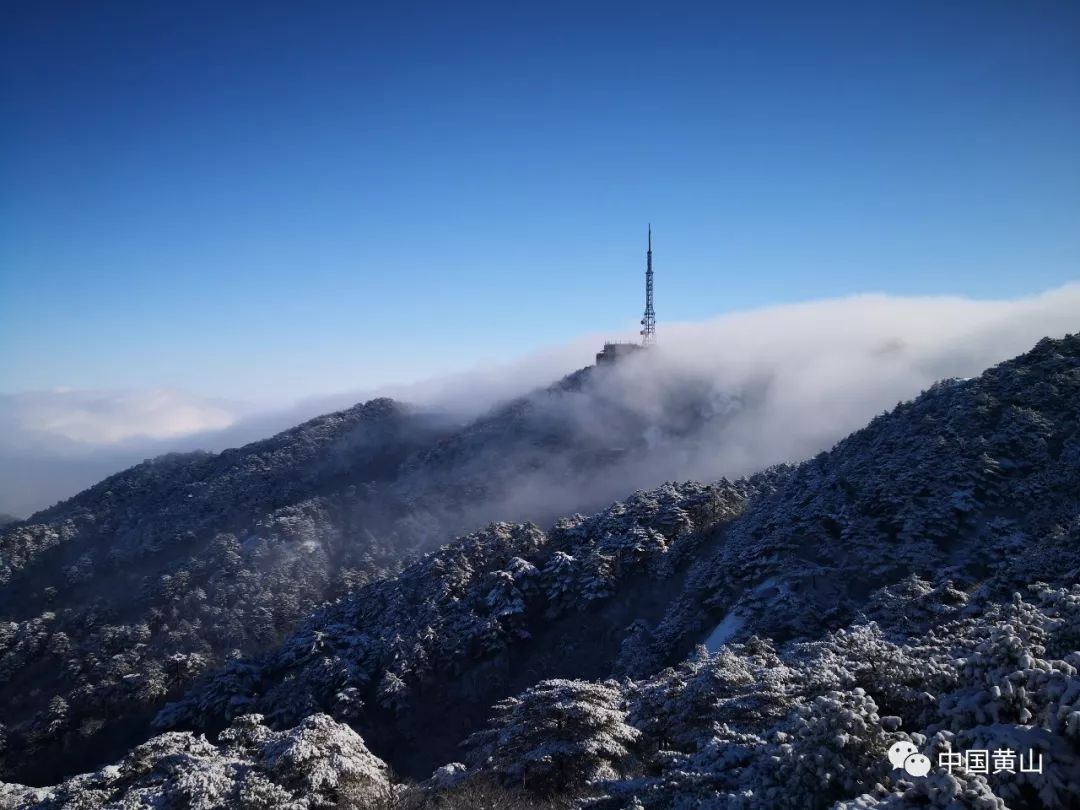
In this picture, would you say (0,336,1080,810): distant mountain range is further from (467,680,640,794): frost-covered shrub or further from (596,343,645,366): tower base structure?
(596,343,645,366): tower base structure

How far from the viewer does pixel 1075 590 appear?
60.9 ft

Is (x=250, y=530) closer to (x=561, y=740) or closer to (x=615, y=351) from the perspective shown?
(x=615, y=351)

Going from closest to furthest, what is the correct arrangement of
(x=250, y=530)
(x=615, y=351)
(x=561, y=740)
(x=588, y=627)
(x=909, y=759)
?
(x=909, y=759) → (x=561, y=740) → (x=588, y=627) → (x=250, y=530) → (x=615, y=351)

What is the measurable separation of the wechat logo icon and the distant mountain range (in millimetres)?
244

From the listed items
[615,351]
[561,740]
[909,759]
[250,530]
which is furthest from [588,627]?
[615,351]

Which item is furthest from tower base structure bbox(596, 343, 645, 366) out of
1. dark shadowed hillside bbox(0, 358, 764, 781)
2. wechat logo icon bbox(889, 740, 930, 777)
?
wechat logo icon bbox(889, 740, 930, 777)

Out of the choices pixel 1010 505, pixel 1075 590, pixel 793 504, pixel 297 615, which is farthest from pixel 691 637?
pixel 297 615

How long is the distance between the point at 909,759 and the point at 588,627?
128ft

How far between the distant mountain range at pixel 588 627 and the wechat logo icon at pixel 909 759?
24 centimetres

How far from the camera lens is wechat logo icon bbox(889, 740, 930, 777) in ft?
33.7

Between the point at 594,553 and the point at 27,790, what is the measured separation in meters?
38.0

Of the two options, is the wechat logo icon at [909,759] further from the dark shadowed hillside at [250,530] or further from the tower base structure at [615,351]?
the tower base structure at [615,351]

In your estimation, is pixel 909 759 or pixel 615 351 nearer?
pixel 909 759

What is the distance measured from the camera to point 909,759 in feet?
34.7
